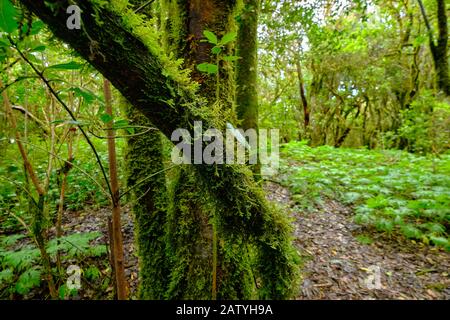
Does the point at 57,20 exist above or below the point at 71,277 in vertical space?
above

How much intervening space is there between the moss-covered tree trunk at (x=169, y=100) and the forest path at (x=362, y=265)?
59.7 inches

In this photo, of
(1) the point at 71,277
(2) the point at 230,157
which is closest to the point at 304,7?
(2) the point at 230,157

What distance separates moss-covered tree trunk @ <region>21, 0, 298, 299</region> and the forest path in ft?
4.97

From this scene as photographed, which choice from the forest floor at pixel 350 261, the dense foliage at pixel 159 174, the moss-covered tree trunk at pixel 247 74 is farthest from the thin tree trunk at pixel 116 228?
the moss-covered tree trunk at pixel 247 74

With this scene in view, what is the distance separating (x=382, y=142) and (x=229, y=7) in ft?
39.9

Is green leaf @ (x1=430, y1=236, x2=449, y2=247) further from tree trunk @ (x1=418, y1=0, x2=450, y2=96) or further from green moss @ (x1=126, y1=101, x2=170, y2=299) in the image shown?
tree trunk @ (x1=418, y1=0, x2=450, y2=96)

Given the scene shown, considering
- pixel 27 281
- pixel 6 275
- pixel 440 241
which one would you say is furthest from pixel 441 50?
pixel 6 275

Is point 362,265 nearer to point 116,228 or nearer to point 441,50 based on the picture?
point 116,228

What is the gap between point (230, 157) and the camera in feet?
4.36

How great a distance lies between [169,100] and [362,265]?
326 centimetres

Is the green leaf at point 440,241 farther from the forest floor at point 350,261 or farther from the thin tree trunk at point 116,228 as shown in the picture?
the thin tree trunk at point 116,228

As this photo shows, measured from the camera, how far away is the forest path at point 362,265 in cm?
276

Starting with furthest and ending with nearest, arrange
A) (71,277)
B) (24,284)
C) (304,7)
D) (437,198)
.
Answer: (304,7)
(437,198)
(71,277)
(24,284)
